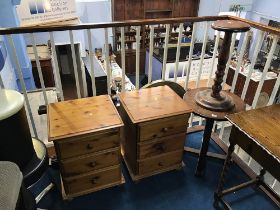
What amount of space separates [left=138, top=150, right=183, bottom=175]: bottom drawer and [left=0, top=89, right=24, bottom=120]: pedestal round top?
954 millimetres

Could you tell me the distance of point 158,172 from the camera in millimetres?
2047

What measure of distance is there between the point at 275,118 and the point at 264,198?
761 mm

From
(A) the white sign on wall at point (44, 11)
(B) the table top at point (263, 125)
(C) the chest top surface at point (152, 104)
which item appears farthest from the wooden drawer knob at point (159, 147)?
(A) the white sign on wall at point (44, 11)

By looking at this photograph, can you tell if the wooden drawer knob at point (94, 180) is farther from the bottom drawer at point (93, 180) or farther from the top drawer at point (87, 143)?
the top drawer at point (87, 143)

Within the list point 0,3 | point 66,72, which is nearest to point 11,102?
point 0,3

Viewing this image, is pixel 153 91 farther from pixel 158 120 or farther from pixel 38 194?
pixel 38 194

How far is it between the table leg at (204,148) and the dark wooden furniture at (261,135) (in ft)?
1.05

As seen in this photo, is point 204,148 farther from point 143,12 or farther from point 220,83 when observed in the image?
point 143,12

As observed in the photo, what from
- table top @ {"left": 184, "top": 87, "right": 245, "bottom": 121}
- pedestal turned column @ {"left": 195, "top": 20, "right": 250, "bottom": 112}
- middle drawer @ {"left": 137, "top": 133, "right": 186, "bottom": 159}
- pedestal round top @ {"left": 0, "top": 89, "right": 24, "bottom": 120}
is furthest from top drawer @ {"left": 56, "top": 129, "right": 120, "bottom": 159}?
pedestal turned column @ {"left": 195, "top": 20, "right": 250, "bottom": 112}

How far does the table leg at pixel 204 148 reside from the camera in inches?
73.9

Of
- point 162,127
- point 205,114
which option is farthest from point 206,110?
point 162,127

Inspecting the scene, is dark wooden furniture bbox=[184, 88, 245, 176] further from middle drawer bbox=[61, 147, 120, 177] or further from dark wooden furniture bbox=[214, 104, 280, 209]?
middle drawer bbox=[61, 147, 120, 177]

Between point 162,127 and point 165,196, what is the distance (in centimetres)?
56

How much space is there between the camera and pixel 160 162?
6.57ft
